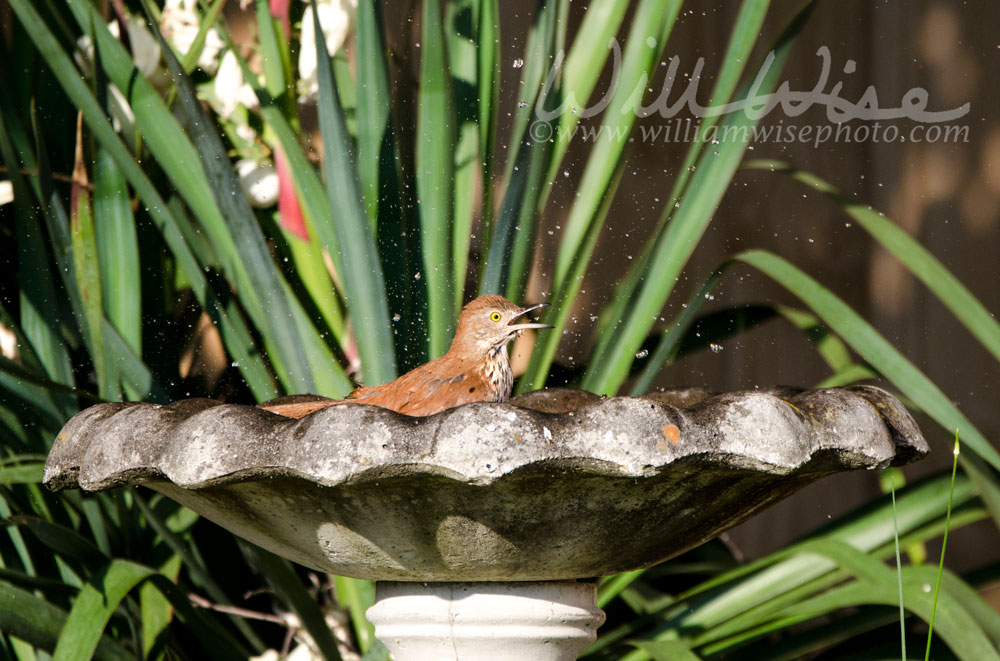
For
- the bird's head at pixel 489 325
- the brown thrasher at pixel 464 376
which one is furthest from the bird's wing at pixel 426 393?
the bird's head at pixel 489 325

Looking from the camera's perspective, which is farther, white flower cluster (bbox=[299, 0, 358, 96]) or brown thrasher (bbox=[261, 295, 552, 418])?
white flower cluster (bbox=[299, 0, 358, 96])

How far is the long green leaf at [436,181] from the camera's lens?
8.59 ft

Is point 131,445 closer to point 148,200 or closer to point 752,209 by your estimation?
point 148,200

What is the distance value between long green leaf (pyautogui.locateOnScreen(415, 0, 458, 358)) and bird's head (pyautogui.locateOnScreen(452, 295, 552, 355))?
0.47m

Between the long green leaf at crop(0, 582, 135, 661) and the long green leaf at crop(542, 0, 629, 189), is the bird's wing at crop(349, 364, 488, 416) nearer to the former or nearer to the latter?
the long green leaf at crop(0, 582, 135, 661)

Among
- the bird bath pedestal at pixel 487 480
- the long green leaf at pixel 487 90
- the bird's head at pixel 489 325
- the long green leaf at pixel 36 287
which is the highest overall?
the long green leaf at pixel 487 90

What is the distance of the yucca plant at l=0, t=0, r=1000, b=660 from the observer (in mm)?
2342

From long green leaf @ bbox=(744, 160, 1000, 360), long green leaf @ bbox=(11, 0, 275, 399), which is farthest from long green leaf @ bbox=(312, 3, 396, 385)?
long green leaf @ bbox=(744, 160, 1000, 360)

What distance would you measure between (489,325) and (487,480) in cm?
93

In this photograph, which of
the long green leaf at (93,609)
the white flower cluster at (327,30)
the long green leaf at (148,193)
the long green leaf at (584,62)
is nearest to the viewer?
the long green leaf at (93,609)

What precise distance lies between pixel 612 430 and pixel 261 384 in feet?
4.99

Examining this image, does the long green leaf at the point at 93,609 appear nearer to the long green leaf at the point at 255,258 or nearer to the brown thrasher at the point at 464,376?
the brown thrasher at the point at 464,376

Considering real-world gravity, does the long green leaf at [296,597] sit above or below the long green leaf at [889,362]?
below

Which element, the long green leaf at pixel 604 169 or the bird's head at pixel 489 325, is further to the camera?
the long green leaf at pixel 604 169
